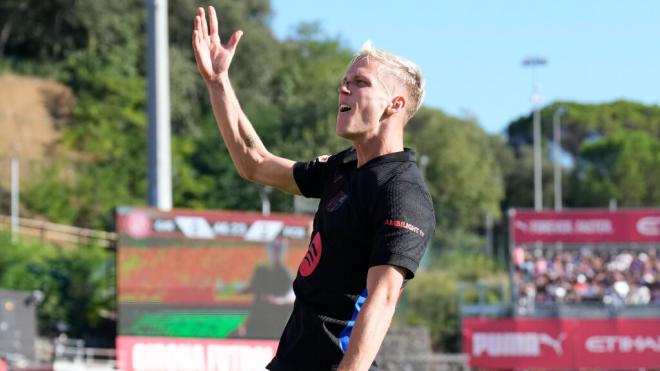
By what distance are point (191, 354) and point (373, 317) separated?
8.78m

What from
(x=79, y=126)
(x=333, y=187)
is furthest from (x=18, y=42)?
(x=333, y=187)

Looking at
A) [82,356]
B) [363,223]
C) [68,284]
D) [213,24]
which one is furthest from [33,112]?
[363,223]

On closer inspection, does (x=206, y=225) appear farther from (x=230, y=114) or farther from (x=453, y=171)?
(x=453, y=171)

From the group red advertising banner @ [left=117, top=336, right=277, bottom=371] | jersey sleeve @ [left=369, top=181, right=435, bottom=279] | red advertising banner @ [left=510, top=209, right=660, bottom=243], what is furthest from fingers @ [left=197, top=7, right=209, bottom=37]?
red advertising banner @ [left=510, top=209, right=660, bottom=243]

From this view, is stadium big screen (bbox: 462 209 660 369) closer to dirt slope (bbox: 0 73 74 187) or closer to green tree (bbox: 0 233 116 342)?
green tree (bbox: 0 233 116 342)

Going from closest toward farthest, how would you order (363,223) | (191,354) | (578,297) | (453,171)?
(363,223), (191,354), (578,297), (453,171)

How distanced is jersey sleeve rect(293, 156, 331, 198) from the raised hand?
20.1 inches

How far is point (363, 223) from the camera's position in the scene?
437 cm

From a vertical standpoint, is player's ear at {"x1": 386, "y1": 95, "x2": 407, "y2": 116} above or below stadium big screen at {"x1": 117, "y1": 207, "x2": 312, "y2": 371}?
above

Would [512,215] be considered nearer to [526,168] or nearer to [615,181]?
[615,181]

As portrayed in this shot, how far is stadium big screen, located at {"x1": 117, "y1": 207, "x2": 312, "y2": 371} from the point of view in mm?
12648

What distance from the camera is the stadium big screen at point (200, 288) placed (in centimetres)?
1265

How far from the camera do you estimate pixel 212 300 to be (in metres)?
13.2

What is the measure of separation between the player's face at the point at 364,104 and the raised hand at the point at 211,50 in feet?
2.62
